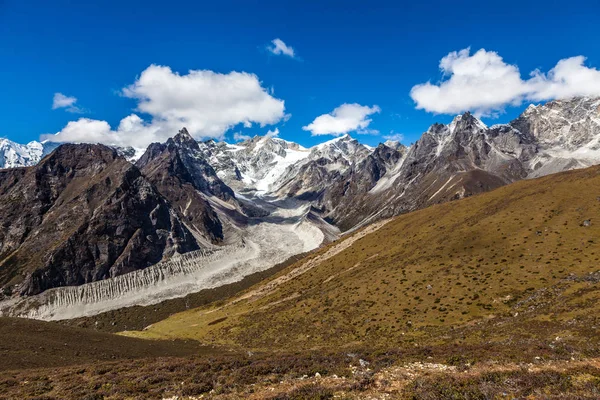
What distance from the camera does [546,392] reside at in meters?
19.5

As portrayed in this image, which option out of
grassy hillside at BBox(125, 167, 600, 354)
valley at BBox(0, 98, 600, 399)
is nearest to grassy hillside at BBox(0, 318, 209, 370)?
valley at BBox(0, 98, 600, 399)

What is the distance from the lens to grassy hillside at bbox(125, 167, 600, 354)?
46928mm

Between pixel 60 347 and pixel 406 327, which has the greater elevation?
pixel 60 347

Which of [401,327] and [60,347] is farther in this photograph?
[401,327]

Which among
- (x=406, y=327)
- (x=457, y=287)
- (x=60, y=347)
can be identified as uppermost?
(x=60, y=347)

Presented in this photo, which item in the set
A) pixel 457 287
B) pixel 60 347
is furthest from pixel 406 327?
pixel 60 347

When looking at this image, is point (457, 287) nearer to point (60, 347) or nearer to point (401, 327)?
point (401, 327)

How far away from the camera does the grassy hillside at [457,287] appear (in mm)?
46928

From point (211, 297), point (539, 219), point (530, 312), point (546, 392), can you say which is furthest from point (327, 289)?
point (211, 297)

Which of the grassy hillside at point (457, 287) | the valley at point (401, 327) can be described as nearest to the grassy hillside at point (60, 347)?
the valley at point (401, 327)

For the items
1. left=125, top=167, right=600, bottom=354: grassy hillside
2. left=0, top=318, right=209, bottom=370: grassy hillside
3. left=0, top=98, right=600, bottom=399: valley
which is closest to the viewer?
left=0, top=98, right=600, bottom=399: valley

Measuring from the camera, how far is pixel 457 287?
62750 millimetres

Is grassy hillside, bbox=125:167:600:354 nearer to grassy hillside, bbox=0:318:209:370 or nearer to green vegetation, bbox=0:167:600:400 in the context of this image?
green vegetation, bbox=0:167:600:400

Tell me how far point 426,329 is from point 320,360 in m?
25.7
